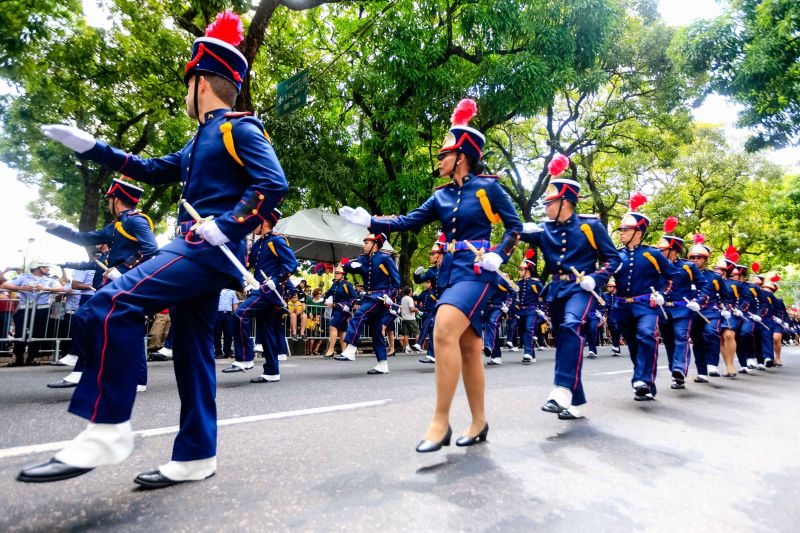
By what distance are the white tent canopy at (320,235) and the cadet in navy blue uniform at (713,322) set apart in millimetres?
7767

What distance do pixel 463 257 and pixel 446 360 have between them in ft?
2.60

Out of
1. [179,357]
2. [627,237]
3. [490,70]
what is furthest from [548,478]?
[490,70]

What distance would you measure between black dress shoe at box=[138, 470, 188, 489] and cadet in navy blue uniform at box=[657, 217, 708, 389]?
6474mm

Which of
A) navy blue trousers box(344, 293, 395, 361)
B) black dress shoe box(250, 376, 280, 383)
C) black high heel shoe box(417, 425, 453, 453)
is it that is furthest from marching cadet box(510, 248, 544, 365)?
black high heel shoe box(417, 425, 453, 453)

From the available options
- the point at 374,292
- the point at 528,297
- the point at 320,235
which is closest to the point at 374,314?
the point at 374,292

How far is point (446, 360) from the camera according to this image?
347 cm

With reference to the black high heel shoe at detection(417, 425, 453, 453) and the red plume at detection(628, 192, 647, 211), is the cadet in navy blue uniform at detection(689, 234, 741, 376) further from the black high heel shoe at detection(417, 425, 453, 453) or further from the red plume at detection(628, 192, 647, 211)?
the black high heel shoe at detection(417, 425, 453, 453)

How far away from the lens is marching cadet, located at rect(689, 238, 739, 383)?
905cm

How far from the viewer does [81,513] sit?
88.3 inches

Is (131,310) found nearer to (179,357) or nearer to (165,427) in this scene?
(179,357)

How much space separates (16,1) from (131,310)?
A: 307 inches

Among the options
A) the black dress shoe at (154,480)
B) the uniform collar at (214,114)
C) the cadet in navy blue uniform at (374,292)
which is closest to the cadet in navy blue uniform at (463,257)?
the uniform collar at (214,114)

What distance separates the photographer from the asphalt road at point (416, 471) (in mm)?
2301

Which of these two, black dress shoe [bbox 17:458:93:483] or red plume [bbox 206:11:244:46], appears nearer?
black dress shoe [bbox 17:458:93:483]
